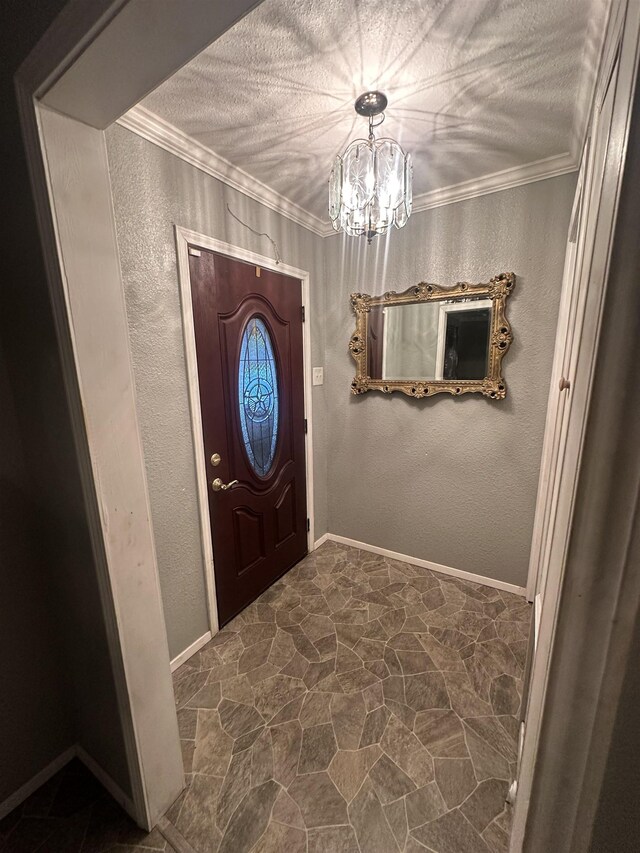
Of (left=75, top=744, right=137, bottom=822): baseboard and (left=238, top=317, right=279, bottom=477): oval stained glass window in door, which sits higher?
(left=238, top=317, right=279, bottom=477): oval stained glass window in door

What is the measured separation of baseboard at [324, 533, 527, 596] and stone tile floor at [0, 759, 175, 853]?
186 centimetres

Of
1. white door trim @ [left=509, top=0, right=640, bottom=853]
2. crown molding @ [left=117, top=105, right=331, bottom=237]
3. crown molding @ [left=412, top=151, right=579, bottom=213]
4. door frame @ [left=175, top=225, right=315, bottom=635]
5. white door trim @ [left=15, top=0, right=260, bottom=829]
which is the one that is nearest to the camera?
white door trim @ [left=509, top=0, right=640, bottom=853]

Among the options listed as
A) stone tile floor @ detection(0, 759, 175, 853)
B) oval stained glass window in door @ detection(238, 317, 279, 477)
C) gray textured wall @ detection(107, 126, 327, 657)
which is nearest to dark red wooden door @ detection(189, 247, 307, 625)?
oval stained glass window in door @ detection(238, 317, 279, 477)

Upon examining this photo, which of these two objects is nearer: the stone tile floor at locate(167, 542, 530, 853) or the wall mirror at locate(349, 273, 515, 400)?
the stone tile floor at locate(167, 542, 530, 853)

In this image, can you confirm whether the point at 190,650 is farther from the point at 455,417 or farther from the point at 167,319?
the point at 455,417

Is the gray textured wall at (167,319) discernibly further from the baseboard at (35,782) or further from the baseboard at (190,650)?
the baseboard at (35,782)

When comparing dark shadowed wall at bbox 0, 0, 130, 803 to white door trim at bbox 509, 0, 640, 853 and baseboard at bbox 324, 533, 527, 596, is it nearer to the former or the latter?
white door trim at bbox 509, 0, 640, 853

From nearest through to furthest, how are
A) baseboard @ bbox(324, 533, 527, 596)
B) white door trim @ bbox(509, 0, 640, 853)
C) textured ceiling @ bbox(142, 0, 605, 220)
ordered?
white door trim @ bbox(509, 0, 640, 853) → textured ceiling @ bbox(142, 0, 605, 220) → baseboard @ bbox(324, 533, 527, 596)

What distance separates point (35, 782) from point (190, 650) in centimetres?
68

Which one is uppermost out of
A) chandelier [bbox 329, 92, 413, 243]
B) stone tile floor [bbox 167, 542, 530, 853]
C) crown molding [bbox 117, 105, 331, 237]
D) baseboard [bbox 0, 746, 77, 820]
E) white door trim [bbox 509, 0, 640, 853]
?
crown molding [bbox 117, 105, 331, 237]

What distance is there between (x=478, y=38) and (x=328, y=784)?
2.67 metres

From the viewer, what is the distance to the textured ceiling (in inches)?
39.4

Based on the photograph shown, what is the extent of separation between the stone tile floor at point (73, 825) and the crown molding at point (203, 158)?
2.49m

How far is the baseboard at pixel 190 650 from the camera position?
1712 mm
